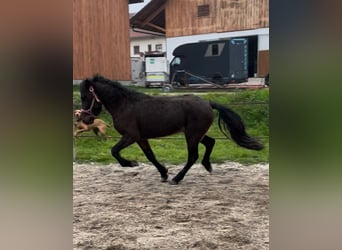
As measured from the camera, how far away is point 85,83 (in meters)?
1.14

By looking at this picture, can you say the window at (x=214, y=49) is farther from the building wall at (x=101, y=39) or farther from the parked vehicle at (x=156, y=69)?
the building wall at (x=101, y=39)

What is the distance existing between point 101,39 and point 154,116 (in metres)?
0.30

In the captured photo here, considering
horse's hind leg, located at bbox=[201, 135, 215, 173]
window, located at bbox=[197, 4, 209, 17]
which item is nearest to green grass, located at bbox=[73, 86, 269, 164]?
horse's hind leg, located at bbox=[201, 135, 215, 173]

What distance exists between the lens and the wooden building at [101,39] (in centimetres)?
112

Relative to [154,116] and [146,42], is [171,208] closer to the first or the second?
[154,116]

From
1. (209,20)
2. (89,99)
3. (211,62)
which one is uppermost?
(209,20)

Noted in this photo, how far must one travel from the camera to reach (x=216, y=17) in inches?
43.1

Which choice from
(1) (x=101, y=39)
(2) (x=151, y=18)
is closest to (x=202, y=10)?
(2) (x=151, y=18)

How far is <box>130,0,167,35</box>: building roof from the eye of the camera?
1.12 meters

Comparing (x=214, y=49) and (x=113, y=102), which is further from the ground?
(x=214, y=49)

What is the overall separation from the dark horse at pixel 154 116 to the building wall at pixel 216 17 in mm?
217

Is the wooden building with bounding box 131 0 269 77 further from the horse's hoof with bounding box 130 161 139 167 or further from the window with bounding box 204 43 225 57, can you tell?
the horse's hoof with bounding box 130 161 139 167
